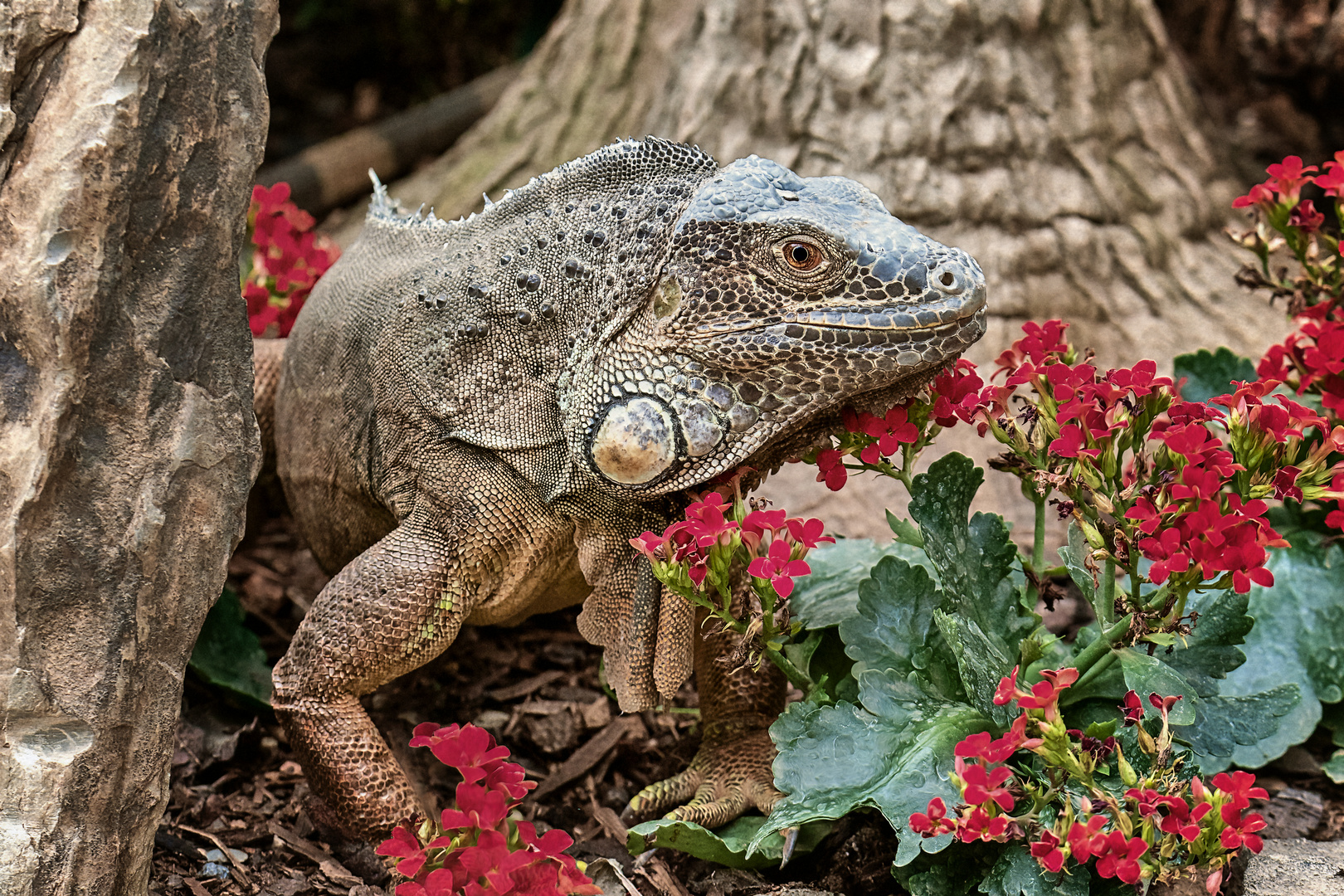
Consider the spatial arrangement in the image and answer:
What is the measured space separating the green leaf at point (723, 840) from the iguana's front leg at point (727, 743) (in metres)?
0.07

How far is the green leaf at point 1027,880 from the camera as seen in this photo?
2748mm

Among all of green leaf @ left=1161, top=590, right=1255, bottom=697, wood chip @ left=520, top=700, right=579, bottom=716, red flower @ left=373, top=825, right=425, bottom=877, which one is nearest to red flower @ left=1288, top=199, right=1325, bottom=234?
green leaf @ left=1161, top=590, right=1255, bottom=697

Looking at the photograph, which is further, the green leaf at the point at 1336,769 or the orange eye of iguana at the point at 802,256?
the green leaf at the point at 1336,769

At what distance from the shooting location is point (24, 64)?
8.18 ft

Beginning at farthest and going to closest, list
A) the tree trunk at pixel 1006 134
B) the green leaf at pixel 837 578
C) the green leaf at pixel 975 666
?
1. the tree trunk at pixel 1006 134
2. the green leaf at pixel 837 578
3. the green leaf at pixel 975 666

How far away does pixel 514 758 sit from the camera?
4.09 meters

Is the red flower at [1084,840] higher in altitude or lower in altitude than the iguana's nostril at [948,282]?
lower

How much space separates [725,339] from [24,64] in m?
1.67

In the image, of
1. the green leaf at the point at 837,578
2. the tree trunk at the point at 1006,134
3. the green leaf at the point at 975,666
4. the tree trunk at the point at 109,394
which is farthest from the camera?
the tree trunk at the point at 1006,134

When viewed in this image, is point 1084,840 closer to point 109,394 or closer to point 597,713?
point 597,713

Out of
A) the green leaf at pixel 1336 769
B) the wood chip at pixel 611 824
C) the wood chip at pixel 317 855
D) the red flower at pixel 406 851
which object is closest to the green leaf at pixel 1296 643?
the green leaf at pixel 1336 769

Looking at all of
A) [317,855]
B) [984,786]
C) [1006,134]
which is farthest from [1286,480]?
[1006,134]

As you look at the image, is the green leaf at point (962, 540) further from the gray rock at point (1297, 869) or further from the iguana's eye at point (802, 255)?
the gray rock at point (1297, 869)

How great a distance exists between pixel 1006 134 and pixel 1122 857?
382 centimetres
